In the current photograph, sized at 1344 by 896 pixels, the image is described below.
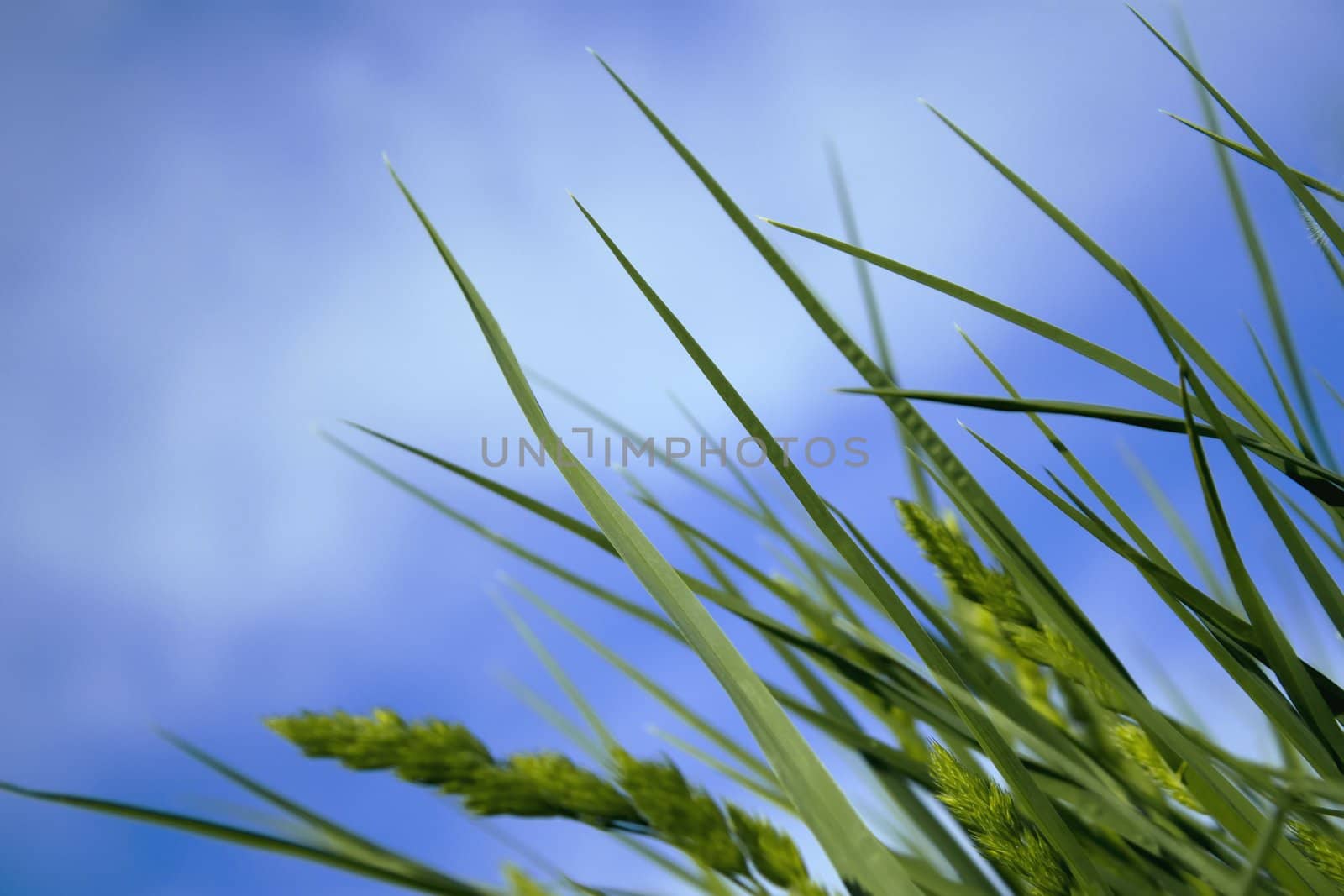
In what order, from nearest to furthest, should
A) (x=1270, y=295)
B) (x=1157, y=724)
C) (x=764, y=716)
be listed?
1. (x=764, y=716)
2. (x=1157, y=724)
3. (x=1270, y=295)

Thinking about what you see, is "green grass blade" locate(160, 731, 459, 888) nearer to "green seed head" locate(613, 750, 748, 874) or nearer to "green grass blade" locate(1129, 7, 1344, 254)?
"green seed head" locate(613, 750, 748, 874)

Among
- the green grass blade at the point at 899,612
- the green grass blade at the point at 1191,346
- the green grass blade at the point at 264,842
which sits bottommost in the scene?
the green grass blade at the point at 264,842

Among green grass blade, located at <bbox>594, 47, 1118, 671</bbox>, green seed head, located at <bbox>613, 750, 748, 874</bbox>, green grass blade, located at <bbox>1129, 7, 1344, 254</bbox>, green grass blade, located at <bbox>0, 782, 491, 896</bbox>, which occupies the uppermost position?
green grass blade, located at <bbox>1129, 7, 1344, 254</bbox>

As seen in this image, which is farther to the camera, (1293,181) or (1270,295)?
(1270,295)

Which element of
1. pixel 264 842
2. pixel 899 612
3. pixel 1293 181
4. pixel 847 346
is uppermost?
pixel 1293 181

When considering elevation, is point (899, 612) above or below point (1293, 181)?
below

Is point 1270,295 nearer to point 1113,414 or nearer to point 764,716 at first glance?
point 1113,414

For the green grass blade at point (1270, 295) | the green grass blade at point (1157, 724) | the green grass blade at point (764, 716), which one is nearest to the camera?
the green grass blade at point (764, 716)

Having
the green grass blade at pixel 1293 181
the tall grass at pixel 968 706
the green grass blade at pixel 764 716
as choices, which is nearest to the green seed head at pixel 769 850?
the tall grass at pixel 968 706

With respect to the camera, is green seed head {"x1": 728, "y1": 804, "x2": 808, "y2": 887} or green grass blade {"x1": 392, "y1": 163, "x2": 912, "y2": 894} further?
green seed head {"x1": 728, "y1": 804, "x2": 808, "y2": 887}

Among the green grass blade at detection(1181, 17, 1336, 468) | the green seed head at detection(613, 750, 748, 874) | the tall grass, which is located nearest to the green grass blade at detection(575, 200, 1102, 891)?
the tall grass

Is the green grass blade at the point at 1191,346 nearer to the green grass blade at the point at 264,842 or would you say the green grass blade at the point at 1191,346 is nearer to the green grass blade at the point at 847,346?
the green grass blade at the point at 847,346

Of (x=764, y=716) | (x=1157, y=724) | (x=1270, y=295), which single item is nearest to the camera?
(x=764, y=716)

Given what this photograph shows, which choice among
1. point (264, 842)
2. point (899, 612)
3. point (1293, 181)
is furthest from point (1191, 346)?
point (264, 842)
